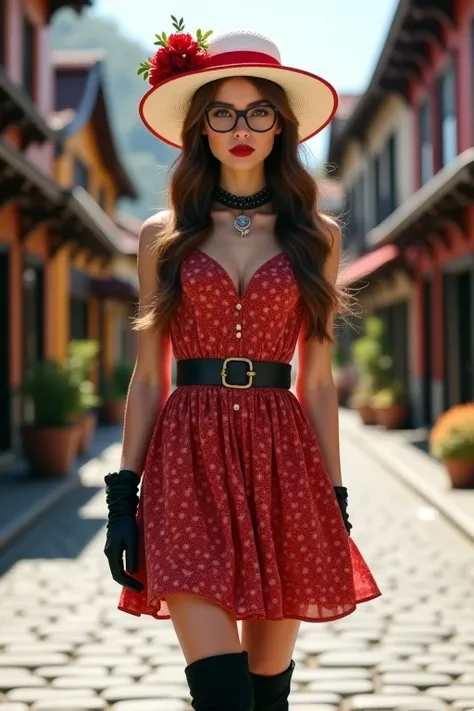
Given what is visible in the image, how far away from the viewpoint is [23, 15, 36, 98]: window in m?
17.7

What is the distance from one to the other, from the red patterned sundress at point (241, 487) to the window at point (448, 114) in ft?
48.0

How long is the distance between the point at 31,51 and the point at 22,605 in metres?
12.9

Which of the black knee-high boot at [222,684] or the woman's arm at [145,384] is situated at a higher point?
the woman's arm at [145,384]

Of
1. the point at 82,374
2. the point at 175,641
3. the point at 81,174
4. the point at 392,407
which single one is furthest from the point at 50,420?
the point at 81,174

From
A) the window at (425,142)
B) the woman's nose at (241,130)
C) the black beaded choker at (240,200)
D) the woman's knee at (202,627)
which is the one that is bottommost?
the woman's knee at (202,627)

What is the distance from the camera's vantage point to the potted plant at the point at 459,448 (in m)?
11.8

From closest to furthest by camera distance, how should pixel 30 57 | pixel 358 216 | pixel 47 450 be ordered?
pixel 47 450 → pixel 30 57 → pixel 358 216

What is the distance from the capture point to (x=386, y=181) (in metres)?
26.0

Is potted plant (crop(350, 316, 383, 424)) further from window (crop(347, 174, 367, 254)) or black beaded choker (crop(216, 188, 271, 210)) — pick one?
black beaded choker (crop(216, 188, 271, 210))

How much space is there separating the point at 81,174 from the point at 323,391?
22064 millimetres

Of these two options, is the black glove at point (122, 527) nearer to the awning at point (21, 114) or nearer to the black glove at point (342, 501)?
the black glove at point (342, 501)

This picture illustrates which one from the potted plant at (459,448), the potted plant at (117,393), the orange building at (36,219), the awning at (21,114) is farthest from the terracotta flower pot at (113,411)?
the potted plant at (459,448)

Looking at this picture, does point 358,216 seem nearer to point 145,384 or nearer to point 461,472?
point 461,472

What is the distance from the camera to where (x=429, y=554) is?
8570 mm
